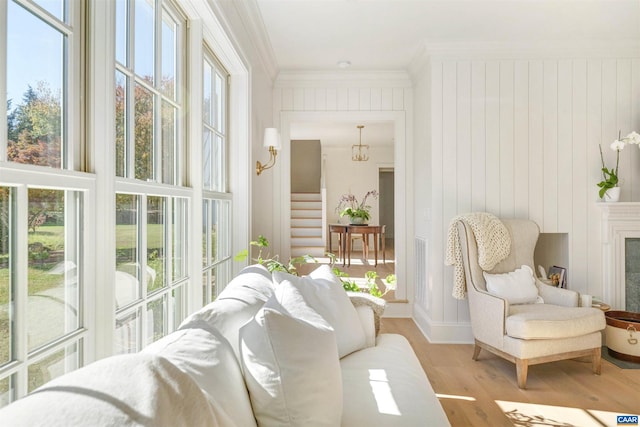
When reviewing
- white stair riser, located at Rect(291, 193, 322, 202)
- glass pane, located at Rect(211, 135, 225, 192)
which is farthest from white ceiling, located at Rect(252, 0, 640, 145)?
white stair riser, located at Rect(291, 193, 322, 202)

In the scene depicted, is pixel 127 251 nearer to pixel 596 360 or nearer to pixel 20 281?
pixel 20 281

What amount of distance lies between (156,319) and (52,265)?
0.72m

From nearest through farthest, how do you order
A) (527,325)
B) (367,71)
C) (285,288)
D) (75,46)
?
(75,46)
(285,288)
(527,325)
(367,71)

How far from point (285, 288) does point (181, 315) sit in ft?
2.26

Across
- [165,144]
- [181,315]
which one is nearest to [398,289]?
[181,315]

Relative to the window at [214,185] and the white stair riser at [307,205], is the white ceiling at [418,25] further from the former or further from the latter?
the white stair riser at [307,205]

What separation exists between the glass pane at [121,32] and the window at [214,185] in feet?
2.69

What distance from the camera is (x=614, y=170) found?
3.75 metres

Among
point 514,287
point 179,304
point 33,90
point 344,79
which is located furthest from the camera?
point 344,79

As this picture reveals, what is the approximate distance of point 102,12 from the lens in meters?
1.28

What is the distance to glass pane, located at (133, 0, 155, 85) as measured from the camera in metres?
1.63

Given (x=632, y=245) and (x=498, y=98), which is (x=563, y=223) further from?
(x=498, y=98)

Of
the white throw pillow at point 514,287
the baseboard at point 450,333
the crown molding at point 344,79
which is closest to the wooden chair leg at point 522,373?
the white throw pillow at point 514,287

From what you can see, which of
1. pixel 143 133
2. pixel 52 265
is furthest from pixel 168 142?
pixel 52 265
